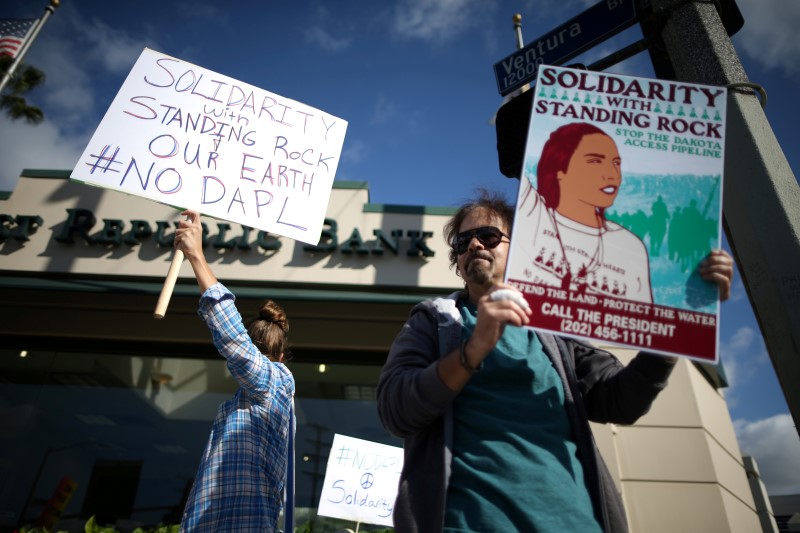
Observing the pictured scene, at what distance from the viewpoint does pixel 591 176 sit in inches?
51.8

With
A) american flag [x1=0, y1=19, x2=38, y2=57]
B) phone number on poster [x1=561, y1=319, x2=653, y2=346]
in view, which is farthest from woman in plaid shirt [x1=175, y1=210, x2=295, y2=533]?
american flag [x1=0, y1=19, x2=38, y2=57]

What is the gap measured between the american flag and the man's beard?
25.0 feet

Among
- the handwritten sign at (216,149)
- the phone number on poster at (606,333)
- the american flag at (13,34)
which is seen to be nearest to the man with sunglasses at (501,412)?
the phone number on poster at (606,333)

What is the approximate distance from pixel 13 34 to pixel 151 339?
4493mm

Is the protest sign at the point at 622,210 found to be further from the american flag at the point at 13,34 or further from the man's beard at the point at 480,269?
the american flag at the point at 13,34

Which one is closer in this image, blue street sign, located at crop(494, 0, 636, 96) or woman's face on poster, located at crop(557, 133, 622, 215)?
woman's face on poster, located at crop(557, 133, 622, 215)

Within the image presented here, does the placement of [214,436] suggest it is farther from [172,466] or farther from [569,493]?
[172,466]

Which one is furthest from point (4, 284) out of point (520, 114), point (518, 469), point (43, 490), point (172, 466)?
point (518, 469)

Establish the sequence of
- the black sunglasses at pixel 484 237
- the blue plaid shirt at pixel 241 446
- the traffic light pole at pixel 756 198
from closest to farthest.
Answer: the traffic light pole at pixel 756 198
the black sunglasses at pixel 484 237
the blue plaid shirt at pixel 241 446

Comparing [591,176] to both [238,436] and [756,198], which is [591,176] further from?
[238,436]

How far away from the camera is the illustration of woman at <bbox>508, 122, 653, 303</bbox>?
120 centimetres

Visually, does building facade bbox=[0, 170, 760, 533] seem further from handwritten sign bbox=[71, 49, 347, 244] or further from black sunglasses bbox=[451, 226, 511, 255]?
black sunglasses bbox=[451, 226, 511, 255]

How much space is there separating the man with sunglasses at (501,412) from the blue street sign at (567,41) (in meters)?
1.58

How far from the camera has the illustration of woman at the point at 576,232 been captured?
120 cm
